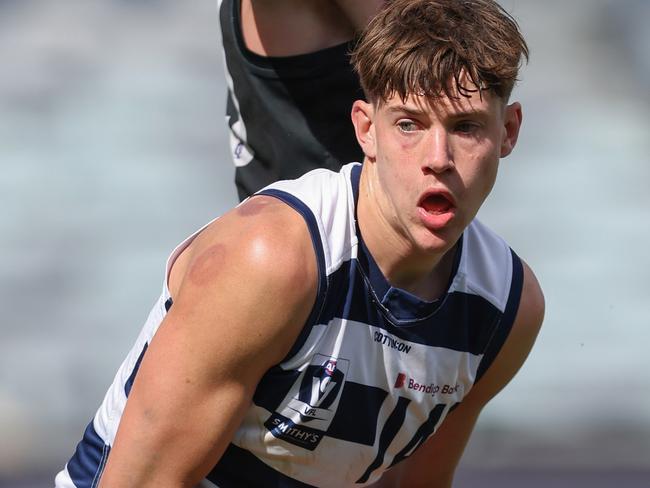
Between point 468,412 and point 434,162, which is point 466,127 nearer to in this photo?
point 434,162

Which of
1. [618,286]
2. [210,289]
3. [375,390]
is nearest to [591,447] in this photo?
[618,286]

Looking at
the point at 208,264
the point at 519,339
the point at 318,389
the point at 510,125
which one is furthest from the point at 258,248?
the point at 519,339

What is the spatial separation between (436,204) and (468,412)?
0.72 metres

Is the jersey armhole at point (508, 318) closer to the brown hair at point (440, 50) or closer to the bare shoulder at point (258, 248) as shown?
the brown hair at point (440, 50)

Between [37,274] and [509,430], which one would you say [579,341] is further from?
[37,274]

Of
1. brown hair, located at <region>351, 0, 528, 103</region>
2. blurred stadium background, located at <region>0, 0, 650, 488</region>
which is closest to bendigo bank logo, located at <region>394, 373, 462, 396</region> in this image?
brown hair, located at <region>351, 0, 528, 103</region>

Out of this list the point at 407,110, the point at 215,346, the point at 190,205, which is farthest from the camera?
the point at 190,205

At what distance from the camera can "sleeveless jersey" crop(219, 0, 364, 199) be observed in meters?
2.69

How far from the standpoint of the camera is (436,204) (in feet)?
7.14

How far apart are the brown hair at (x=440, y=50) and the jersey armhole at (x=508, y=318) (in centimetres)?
44

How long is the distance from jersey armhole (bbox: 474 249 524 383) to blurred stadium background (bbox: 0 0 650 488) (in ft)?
7.87

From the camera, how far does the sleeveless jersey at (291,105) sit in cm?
269

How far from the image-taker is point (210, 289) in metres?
2.08

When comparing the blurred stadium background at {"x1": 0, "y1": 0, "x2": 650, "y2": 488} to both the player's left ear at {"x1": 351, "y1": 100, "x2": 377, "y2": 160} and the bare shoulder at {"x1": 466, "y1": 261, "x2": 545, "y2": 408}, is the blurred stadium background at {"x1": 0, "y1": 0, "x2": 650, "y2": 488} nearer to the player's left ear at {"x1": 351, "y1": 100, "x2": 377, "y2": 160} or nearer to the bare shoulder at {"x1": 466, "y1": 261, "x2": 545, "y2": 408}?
the bare shoulder at {"x1": 466, "y1": 261, "x2": 545, "y2": 408}
